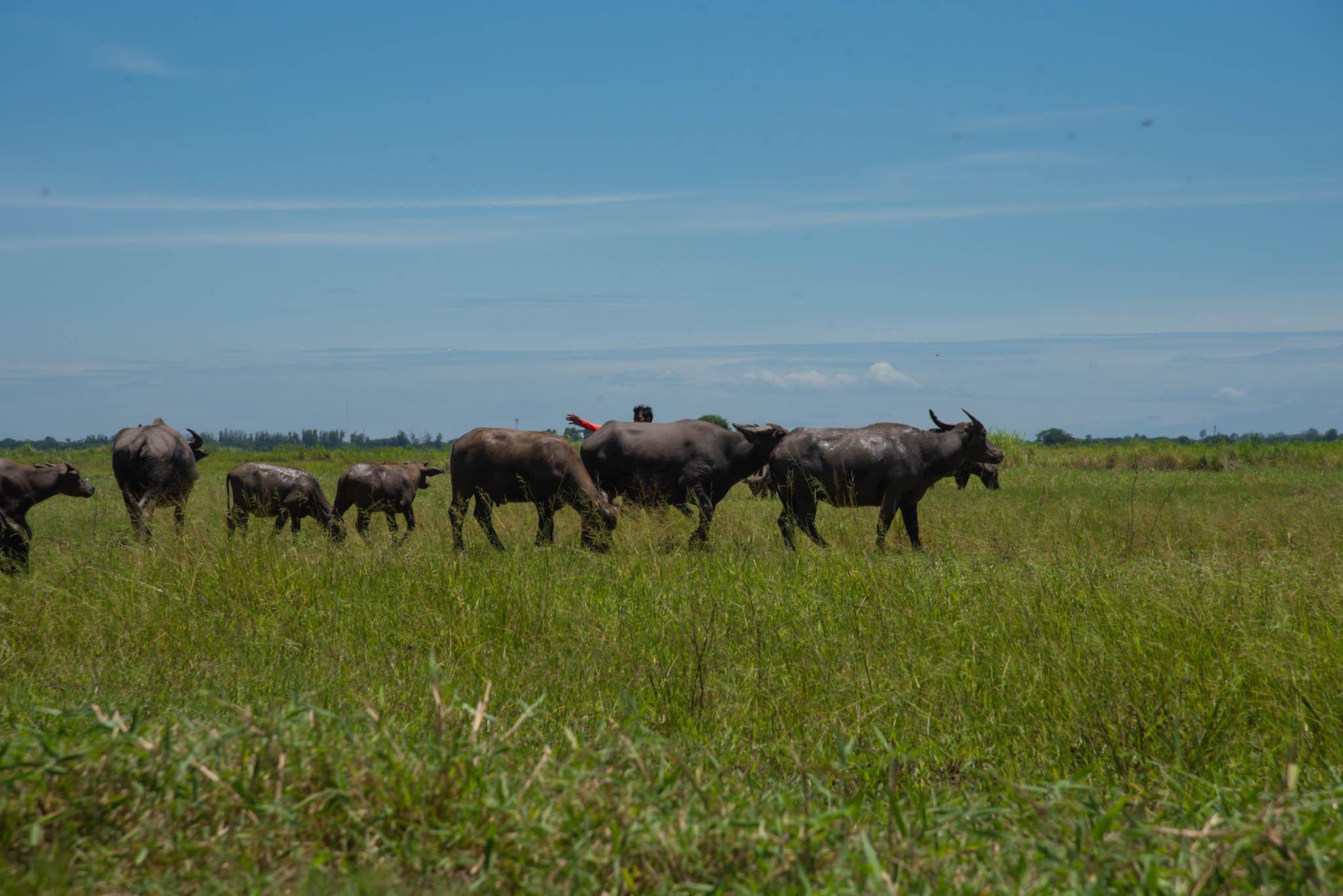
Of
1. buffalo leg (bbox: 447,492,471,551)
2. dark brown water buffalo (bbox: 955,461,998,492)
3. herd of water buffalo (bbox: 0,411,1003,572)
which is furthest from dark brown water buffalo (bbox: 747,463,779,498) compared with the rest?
buffalo leg (bbox: 447,492,471,551)

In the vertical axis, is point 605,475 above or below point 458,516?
above

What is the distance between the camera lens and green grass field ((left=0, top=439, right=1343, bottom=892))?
2104mm

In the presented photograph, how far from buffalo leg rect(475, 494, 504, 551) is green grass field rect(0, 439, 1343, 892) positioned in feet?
1.44

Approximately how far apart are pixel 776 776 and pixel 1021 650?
5.95ft

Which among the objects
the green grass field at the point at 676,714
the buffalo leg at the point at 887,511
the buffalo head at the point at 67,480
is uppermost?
the buffalo head at the point at 67,480

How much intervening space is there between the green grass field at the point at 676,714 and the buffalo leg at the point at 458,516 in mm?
191

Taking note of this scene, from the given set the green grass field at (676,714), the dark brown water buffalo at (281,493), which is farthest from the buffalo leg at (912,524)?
the dark brown water buffalo at (281,493)

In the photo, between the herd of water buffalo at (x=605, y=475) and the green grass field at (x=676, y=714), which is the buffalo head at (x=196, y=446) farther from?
the green grass field at (x=676, y=714)

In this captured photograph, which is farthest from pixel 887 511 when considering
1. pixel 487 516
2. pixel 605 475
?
pixel 487 516

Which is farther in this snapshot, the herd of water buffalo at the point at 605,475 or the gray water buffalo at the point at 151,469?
the gray water buffalo at the point at 151,469

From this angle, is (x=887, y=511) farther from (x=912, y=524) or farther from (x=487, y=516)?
(x=487, y=516)

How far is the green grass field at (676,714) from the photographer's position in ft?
6.90

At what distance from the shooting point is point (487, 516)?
1084cm

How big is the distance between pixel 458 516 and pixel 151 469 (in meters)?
3.84
